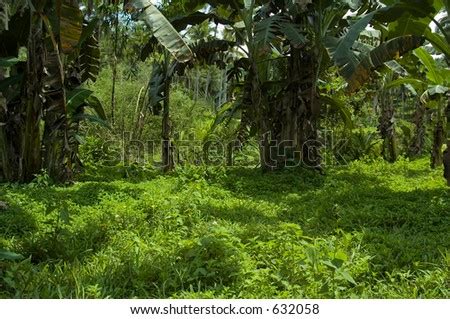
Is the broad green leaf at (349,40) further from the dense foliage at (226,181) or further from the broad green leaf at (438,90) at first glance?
the broad green leaf at (438,90)

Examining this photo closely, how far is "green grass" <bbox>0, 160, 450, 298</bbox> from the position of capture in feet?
11.6

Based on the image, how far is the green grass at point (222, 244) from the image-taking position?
3.53 m

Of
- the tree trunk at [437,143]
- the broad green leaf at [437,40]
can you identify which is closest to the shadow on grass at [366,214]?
the broad green leaf at [437,40]

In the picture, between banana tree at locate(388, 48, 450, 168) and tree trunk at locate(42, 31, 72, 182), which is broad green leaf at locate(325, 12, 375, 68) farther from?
tree trunk at locate(42, 31, 72, 182)

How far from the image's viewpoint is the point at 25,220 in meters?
5.20

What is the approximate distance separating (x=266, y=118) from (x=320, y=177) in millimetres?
1783

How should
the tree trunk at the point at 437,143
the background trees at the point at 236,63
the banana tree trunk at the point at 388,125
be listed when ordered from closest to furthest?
1. the background trees at the point at 236,63
2. the tree trunk at the point at 437,143
3. the banana tree trunk at the point at 388,125

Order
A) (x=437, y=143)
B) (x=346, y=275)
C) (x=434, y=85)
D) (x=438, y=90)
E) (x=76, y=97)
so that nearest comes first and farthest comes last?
(x=346, y=275), (x=76, y=97), (x=438, y=90), (x=434, y=85), (x=437, y=143)

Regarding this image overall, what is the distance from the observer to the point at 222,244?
4016 mm

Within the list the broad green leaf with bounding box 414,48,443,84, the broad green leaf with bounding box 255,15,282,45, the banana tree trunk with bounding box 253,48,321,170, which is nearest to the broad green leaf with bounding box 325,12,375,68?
the broad green leaf with bounding box 255,15,282,45

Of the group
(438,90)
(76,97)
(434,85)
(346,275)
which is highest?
(434,85)

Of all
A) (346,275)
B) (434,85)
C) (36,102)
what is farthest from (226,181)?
(346,275)

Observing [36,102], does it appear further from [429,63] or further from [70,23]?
[429,63]

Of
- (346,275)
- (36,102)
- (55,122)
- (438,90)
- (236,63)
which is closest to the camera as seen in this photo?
(346,275)
